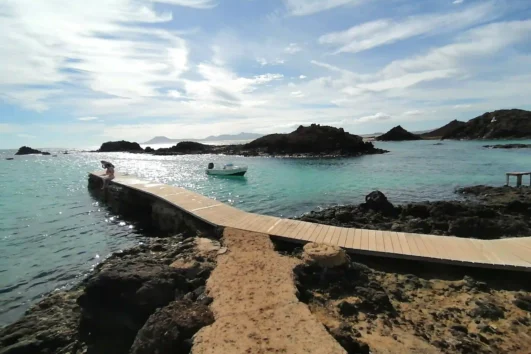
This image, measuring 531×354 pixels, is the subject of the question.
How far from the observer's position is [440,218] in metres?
14.9

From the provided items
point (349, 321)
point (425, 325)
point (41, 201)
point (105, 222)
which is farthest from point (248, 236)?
point (41, 201)

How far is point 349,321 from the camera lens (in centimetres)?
645

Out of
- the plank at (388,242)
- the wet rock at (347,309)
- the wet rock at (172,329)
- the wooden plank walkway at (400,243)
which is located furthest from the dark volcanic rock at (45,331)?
the plank at (388,242)

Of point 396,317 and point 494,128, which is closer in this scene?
point 396,317

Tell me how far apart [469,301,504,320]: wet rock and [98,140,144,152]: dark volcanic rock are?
5082 inches

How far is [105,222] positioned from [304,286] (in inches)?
585

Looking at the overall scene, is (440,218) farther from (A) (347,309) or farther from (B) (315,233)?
(A) (347,309)

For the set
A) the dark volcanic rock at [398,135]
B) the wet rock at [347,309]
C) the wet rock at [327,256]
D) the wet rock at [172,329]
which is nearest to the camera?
the wet rock at [172,329]

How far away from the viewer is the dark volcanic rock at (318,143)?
7219 centimetres

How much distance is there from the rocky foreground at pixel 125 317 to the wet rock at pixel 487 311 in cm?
525

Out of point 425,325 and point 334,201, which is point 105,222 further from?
point 425,325

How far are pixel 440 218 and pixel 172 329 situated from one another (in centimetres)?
1344

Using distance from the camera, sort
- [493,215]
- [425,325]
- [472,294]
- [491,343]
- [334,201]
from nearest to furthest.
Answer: [491,343] → [425,325] → [472,294] → [493,215] → [334,201]

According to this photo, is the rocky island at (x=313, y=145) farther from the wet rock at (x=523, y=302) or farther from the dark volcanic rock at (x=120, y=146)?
the wet rock at (x=523, y=302)
